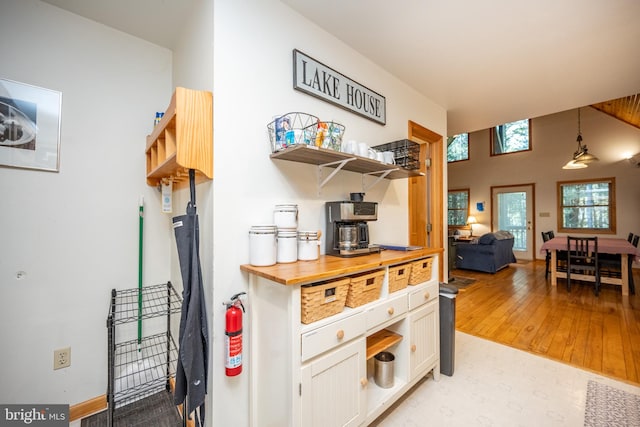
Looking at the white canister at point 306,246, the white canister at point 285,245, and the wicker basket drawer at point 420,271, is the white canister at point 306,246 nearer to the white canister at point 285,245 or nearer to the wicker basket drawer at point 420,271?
the white canister at point 285,245

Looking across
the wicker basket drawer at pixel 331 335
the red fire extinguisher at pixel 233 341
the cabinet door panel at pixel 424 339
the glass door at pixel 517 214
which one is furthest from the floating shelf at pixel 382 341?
the glass door at pixel 517 214

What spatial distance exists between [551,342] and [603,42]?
2663mm

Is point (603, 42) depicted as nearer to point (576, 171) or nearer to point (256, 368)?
point (256, 368)

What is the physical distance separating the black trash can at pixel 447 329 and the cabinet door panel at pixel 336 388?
1.00 metres

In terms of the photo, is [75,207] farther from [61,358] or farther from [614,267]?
[614,267]

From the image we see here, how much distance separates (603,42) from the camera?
205cm

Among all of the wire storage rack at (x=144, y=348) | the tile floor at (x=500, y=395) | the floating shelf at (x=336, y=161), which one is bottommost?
the tile floor at (x=500, y=395)

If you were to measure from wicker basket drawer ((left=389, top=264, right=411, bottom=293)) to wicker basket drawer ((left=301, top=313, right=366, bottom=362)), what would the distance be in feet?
1.12

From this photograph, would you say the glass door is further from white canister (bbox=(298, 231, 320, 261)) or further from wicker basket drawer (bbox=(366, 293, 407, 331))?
white canister (bbox=(298, 231, 320, 261))

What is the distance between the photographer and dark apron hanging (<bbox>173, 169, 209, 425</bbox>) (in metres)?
1.20

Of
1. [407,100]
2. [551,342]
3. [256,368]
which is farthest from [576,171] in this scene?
[256,368]

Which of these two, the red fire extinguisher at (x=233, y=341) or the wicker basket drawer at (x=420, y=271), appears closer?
the red fire extinguisher at (x=233, y=341)

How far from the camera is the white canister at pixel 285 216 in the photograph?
1462mm

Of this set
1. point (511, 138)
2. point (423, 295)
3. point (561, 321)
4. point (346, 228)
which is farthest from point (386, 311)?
point (511, 138)
